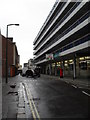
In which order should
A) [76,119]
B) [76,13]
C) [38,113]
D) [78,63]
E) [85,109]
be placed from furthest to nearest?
[78,63]
[76,13]
[85,109]
[38,113]
[76,119]

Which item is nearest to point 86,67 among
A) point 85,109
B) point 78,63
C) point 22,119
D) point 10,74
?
point 78,63

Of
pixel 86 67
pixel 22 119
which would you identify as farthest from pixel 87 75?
pixel 22 119

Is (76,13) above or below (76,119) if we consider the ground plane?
above

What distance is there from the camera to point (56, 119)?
270 inches

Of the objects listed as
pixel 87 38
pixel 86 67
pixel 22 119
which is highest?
pixel 87 38

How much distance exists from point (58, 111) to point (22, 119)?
5.93 feet

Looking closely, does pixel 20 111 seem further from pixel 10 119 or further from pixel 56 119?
pixel 56 119

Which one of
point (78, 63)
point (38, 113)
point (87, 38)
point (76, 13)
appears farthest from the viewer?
point (78, 63)

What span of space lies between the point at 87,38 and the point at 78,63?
14.3 meters

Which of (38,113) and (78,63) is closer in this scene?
(38,113)

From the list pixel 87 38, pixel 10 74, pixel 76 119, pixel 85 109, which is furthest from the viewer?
pixel 10 74

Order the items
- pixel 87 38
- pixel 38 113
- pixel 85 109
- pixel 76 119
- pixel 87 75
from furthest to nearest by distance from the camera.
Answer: pixel 87 75 → pixel 87 38 → pixel 85 109 → pixel 38 113 → pixel 76 119

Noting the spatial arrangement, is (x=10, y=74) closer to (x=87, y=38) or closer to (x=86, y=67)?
(x=86, y=67)

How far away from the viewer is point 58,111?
807cm
